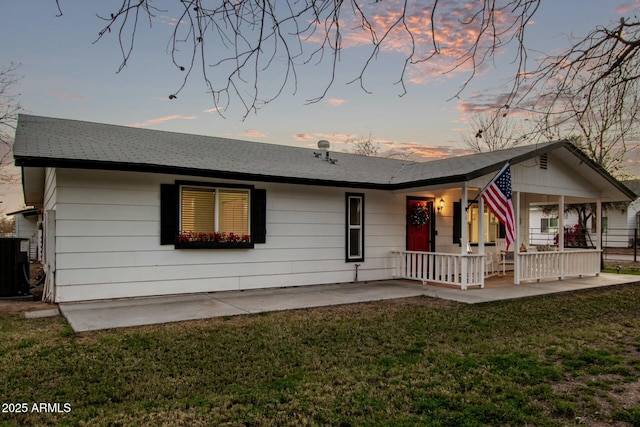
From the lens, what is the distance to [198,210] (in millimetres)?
8453

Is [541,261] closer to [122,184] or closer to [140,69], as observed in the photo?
[122,184]

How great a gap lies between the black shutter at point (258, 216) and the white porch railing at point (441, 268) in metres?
3.59

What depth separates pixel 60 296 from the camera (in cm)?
721

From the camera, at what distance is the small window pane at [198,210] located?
27.3 ft

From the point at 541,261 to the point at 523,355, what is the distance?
7.06 meters

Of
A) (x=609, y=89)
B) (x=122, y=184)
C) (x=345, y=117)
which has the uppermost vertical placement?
(x=345, y=117)

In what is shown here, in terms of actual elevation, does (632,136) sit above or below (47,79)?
below

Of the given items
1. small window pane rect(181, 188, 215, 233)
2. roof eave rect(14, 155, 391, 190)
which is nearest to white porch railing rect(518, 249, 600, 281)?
roof eave rect(14, 155, 391, 190)

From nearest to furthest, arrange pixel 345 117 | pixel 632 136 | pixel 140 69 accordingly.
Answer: pixel 140 69 < pixel 632 136 < pixel 345 117

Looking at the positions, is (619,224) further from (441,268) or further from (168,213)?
(168,213)

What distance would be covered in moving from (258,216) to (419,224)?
4465mm

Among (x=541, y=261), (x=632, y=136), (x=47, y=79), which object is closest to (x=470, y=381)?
(x=632, y=136)

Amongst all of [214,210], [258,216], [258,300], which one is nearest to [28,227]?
[214,210]

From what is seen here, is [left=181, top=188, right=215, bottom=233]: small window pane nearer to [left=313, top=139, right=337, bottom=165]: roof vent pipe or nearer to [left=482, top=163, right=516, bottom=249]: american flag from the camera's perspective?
[left=313, top=139, right=337, bottom=165]: roof vent pipe
